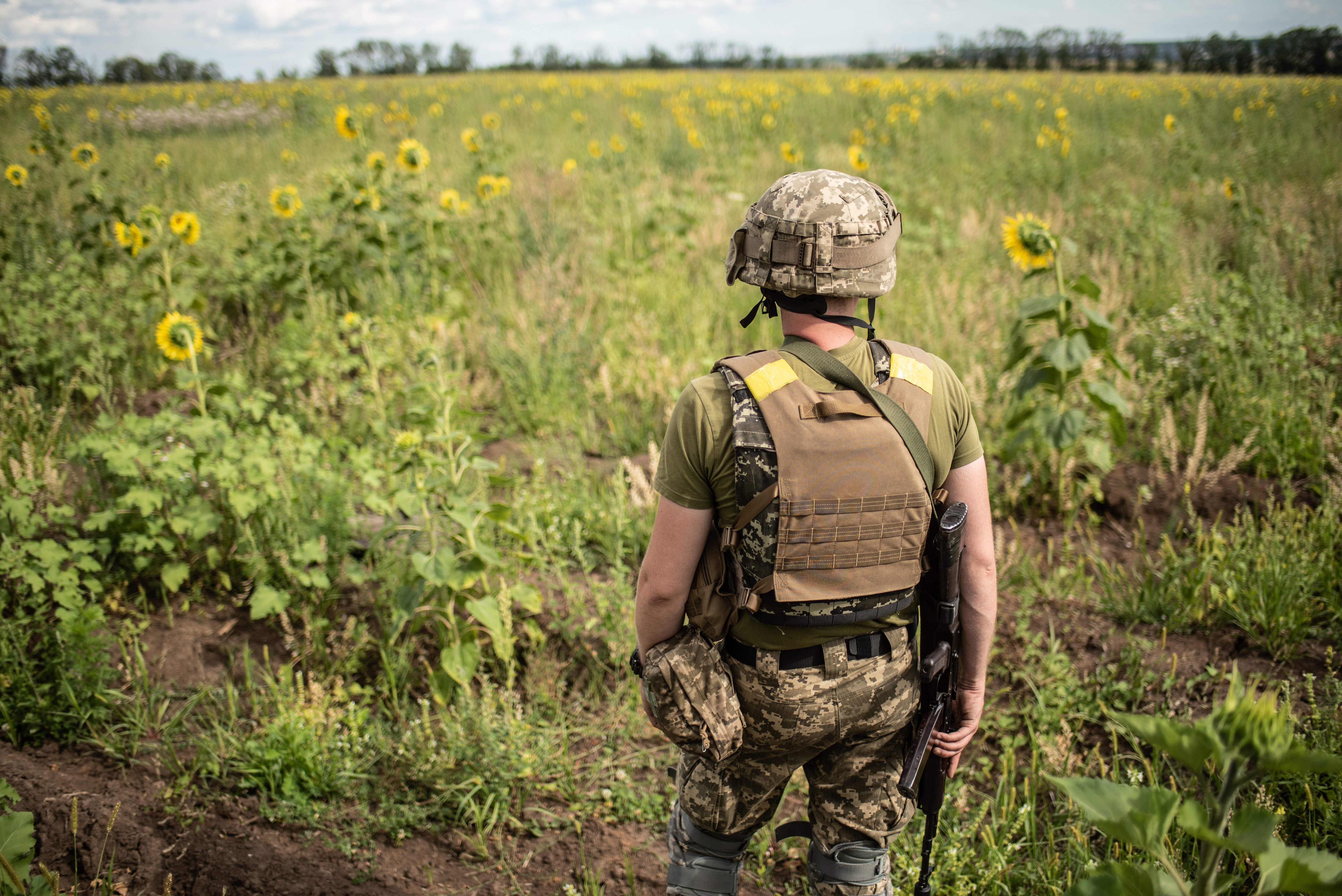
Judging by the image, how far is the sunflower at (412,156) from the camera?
4930 millimetres

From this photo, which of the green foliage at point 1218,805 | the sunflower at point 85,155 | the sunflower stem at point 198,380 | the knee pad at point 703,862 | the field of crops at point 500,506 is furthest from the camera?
the sunflower at point 85,155

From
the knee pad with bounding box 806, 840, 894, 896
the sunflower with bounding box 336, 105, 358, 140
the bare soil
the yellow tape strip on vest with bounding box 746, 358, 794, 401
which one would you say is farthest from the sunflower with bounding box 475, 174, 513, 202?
the knee pad with bounding box 806, 840, 894, 896

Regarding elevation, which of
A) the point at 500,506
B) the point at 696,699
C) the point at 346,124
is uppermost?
the point at 346,124

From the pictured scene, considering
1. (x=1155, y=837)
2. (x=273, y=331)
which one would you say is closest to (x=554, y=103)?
(x=273, y=331)

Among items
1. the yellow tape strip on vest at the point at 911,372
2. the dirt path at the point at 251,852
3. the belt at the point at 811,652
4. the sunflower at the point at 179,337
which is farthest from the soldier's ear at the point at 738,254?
the sunflower at the point at 179,337

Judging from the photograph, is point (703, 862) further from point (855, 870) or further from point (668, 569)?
point (668, 569)

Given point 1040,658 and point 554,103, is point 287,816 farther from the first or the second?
point 554,103

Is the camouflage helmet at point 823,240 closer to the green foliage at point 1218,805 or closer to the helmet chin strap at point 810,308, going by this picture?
the helmet chin strap at point 810,308

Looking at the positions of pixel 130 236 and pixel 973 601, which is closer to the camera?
pixel 973 601

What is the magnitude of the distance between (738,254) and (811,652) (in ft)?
2.92

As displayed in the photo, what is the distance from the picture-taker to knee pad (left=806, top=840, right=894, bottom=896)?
1.64 meters

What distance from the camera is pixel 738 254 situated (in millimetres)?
1548

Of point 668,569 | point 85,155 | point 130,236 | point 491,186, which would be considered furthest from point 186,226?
point 668,569

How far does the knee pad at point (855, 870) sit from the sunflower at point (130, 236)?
14.9ft
